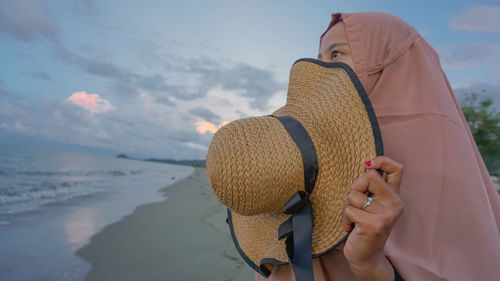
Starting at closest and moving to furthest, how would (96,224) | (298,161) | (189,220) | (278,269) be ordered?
(298,161) → (278,269) → (96,224) → (189,220)

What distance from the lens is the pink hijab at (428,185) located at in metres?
0.71

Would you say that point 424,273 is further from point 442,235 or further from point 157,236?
point 157,236

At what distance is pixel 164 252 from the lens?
338 centimetres

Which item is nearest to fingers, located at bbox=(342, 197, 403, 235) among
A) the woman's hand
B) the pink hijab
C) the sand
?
the woman's hand

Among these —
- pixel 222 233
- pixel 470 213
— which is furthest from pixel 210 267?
pixel 470 213

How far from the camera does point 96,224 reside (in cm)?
459

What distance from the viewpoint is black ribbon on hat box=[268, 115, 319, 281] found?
0.66m

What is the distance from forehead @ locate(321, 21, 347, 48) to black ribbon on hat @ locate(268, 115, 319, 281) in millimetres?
470

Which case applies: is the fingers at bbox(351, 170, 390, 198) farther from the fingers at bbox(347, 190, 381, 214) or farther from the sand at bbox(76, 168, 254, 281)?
the sand at bbox(76, 168, 254, 281)

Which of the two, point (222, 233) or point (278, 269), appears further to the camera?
point (222, 233)

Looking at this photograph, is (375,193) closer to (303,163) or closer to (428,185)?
(303,163)

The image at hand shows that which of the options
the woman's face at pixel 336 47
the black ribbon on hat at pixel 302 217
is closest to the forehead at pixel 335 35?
the woman's face at pixel 336 47

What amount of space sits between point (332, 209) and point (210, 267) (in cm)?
267

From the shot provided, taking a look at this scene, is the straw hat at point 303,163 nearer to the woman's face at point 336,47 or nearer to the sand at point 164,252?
the woman's face at point 336,47
